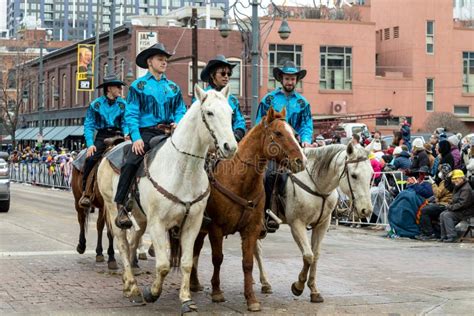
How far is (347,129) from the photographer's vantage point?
3841cm

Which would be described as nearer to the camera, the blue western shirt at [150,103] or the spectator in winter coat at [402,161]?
the blue western shirt at [150,103]

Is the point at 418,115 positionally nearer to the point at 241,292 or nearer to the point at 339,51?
the point at 339,51

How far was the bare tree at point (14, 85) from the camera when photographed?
7200 cm

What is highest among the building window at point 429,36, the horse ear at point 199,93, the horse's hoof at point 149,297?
the building window at point 429,36

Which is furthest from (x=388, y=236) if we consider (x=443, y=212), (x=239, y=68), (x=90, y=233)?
(x=239, y=68)

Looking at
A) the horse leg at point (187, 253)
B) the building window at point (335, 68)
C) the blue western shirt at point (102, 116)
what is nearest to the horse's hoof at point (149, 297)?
the horse leg at point (187, 253)

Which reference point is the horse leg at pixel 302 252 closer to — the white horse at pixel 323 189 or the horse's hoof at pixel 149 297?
the white horse at pixel 323 189

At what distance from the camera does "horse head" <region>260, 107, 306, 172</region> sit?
330 inches

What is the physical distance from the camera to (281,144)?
8.48m

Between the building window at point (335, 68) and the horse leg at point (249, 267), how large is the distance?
44300 millimetres

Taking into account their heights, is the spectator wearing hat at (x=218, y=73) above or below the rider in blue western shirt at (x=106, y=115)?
above

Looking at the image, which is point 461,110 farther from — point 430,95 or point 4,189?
point 4,189

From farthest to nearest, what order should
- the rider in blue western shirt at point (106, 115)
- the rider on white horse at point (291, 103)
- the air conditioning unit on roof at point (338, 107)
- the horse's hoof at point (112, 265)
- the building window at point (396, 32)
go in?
the building window at point (396, 32) < the air conditioning unit on roof at point (338, 107) < the rider in blue western shirt at point (106, 115) < the horse's hoof at point (112, 265) < the rider on white horse at point (291, 103)

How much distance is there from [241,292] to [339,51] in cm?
4443
